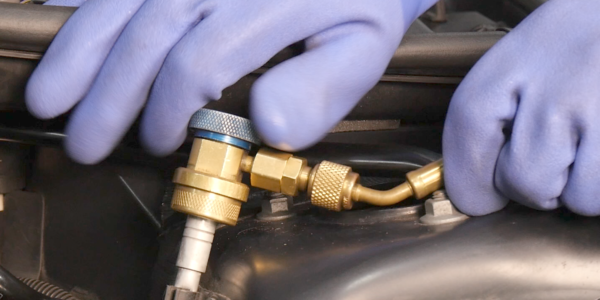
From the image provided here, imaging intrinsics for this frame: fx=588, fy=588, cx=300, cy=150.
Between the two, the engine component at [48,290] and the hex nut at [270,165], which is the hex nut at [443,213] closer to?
the hex nut at [270,165]

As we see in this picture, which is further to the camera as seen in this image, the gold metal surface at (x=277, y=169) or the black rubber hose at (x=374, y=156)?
the black rubber hose at (x=374, y=156)

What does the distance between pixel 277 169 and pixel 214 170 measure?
5cm

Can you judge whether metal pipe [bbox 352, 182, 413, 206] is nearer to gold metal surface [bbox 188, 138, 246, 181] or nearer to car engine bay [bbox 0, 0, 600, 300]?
car engine bay [bbox 0, 0, 600, 300]

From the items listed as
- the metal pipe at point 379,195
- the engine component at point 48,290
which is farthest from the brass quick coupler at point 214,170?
the engine component at point 48,290

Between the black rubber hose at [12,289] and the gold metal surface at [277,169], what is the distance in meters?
0.25

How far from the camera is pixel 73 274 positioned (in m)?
0.69

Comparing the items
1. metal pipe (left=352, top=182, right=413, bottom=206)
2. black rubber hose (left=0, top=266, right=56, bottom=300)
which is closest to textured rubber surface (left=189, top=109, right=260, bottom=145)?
metal pipe (left=352, top=182, right=413, bottom=206)

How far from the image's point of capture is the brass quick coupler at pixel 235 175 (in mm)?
485

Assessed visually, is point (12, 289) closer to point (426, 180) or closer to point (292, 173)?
point (292, 173)

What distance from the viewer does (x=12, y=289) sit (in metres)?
0.55

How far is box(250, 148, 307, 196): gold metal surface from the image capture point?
0.51m

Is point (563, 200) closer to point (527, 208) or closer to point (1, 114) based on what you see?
point (527, 208)

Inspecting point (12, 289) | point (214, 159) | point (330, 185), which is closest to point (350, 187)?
point (330, 185)

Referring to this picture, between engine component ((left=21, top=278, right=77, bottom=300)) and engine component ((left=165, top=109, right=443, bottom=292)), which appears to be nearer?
engine component ((left=165, top=109, right=443, bottom=292))
